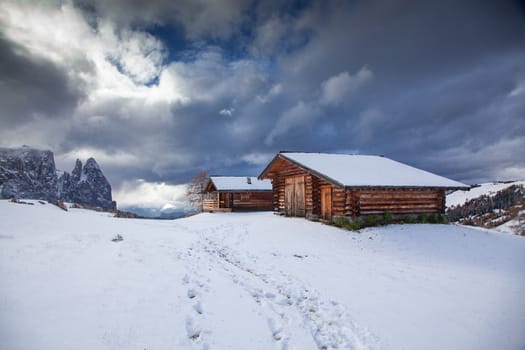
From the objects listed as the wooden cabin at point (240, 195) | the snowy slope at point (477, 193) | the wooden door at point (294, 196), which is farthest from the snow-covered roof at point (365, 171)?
the snowy slope at point (477, 193)

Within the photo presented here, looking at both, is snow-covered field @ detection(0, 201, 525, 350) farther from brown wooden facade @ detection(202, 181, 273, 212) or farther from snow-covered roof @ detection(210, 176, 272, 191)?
brown wooden facade @ detection(202, 181, 273, 212)

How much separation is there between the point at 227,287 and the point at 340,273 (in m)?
3.97

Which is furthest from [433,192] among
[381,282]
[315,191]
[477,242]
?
[381,282]

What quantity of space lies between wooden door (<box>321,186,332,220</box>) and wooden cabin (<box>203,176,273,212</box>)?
56.6 ft

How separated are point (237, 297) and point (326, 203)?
43.7 feet

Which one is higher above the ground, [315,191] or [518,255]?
[315,191]

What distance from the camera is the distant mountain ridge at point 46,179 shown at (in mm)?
42728

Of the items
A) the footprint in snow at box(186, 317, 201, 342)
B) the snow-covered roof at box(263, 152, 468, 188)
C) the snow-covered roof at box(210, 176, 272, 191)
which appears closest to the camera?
the footprint in snow at box(186, 317, 201, 342)

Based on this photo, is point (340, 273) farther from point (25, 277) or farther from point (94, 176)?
point (94, 176)

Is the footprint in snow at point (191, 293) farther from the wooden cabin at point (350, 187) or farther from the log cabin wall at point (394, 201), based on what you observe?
the log cabin wall at point (394, 201)

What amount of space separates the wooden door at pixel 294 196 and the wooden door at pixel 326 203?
6.43ft

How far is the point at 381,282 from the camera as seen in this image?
780cm

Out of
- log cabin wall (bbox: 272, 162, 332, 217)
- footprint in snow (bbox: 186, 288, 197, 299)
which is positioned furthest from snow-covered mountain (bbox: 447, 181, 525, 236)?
footprint in snow (bbox: 186, 288, 197, 299)

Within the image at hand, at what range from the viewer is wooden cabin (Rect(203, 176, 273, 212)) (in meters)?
34.8
